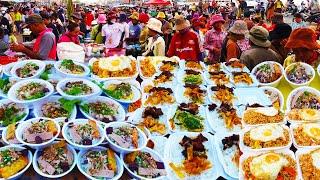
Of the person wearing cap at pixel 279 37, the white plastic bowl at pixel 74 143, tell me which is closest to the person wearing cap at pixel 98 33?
the person wearing cap at pixel 279 37

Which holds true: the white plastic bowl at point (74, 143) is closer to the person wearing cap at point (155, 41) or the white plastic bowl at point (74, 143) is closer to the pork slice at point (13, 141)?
the pork slice at point (13, 141)

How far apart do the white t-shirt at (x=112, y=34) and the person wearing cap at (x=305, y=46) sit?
5.72m

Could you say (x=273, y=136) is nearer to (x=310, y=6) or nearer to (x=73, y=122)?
(x=73, y=122)

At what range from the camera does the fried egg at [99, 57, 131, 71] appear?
415cm

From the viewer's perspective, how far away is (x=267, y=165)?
2.70m

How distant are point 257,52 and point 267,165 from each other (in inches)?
92.1

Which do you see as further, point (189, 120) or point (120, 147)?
point (189, 120)

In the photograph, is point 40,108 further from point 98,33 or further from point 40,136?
point 98,33

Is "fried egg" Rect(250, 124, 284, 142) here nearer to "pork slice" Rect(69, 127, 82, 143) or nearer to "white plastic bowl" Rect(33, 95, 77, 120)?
"pork slice" Rect(69, 127, 82, 143)

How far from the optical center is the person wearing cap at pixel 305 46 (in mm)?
4312

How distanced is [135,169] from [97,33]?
821 cm

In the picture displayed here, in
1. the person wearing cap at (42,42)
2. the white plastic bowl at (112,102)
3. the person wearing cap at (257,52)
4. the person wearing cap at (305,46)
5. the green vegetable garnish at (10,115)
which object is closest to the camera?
the green vegetable garnish at (10,115)

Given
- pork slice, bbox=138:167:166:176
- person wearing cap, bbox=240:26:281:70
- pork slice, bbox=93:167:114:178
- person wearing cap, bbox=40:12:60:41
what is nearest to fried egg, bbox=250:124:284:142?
pork slice, bbox=138:167:166:176

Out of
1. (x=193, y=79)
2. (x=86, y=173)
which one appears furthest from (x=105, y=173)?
(x=193, y=79)
